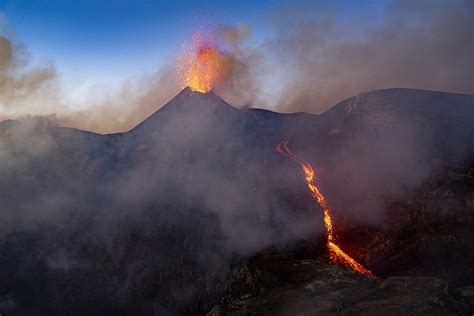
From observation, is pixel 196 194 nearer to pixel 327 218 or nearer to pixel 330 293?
pixel 327 218

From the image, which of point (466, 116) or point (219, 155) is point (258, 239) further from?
point (466, 116)

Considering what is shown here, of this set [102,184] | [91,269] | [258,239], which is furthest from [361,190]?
[102,184]

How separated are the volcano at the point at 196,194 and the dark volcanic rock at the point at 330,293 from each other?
1382cm

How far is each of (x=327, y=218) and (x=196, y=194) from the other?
42.4 meters

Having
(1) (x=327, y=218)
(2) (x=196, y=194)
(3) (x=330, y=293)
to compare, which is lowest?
(3) (x=330, y=293)

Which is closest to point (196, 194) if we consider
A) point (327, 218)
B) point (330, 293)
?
point (327, 218)

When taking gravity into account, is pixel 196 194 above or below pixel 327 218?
above

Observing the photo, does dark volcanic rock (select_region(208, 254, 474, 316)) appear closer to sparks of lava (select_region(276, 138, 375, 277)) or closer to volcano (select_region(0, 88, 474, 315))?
sparks of lava (select_region(276, 138, 375, 277))

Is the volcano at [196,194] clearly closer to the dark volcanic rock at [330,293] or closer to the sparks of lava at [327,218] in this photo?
the sparks of lava at [327,218]

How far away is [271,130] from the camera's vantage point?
481 feet

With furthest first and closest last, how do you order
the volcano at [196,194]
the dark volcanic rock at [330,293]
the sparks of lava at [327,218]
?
the volcano at [196,194]
the sparks of lava at [327,218]
the dark volcanic rock at [330,293]

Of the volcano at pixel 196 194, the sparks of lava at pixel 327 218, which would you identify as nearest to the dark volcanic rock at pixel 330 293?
the sparks of lava at pixel 327 218

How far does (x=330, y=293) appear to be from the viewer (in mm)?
49250

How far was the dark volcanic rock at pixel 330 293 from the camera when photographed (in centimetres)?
4038
